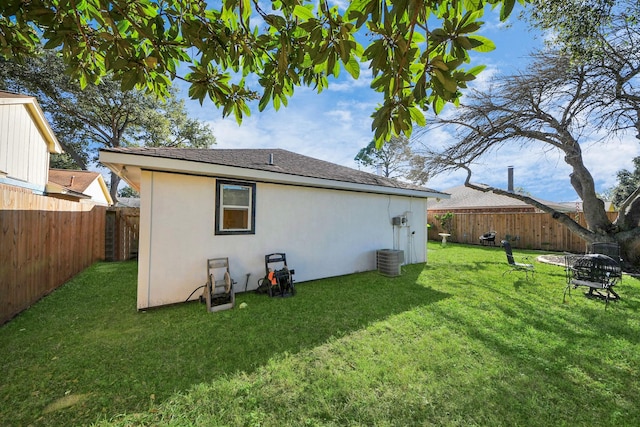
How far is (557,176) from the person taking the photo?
8.84 metres

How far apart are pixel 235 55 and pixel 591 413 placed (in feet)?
14.2

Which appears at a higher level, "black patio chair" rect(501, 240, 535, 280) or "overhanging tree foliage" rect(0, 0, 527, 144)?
"overhanging tree foliage" rect(0, 0, 527, 144)

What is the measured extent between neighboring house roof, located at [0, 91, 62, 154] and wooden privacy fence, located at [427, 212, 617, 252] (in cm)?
1991

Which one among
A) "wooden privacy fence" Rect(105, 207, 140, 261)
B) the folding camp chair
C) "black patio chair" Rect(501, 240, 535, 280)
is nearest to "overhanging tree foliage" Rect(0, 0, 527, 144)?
the folding camp chair

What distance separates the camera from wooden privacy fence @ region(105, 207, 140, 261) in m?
9.05

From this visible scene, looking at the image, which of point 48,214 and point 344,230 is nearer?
point 48,214

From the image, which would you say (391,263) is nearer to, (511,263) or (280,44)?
(511,263)

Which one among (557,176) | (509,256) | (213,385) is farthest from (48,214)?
(557,176)

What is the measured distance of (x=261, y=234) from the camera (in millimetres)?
5660

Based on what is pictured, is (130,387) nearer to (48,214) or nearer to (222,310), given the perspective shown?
(222,310)

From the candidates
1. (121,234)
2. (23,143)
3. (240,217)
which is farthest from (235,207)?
(23,143)

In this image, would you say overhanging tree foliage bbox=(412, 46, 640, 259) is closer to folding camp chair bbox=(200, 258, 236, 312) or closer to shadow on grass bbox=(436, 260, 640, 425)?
shadow on grass bbox=(436, 260, 640, 425)

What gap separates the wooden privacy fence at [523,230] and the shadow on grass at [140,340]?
10.2 meters

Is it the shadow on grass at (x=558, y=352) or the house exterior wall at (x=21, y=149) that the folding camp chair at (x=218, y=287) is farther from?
the house exterior wall at (x=21, y=149)
